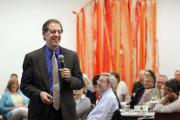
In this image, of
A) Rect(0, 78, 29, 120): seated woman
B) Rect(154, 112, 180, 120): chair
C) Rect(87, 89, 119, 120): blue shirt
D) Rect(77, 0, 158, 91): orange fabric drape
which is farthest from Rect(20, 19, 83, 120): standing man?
Rect(77, 0, 158, 91): orange fabric drape

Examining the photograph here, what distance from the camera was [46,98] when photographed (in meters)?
2.47

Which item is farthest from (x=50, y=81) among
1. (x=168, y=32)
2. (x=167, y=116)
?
(x=168, y=32)

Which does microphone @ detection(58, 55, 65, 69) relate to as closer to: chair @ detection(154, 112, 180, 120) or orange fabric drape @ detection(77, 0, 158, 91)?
chair @ detection(154, 112, 180, 120)

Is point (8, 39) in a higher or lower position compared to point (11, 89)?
higher

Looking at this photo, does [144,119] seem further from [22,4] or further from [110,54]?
[22,4]

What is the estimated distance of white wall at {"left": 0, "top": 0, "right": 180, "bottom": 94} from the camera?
859 centimetres

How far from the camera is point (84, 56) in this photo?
28.5 ft

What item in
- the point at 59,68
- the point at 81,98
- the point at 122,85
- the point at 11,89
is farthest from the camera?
the point at 122,85

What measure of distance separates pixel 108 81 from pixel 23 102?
297cm

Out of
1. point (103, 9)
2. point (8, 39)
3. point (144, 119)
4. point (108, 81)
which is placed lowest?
point (144, 119)

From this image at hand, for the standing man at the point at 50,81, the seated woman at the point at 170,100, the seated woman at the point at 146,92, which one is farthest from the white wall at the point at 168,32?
the standing man at the point at 50,81

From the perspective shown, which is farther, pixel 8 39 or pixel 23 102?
pixel 8 39

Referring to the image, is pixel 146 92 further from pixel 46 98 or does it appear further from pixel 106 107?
pixel 46 98

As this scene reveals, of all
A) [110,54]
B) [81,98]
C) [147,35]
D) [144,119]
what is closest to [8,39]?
[110,54]
